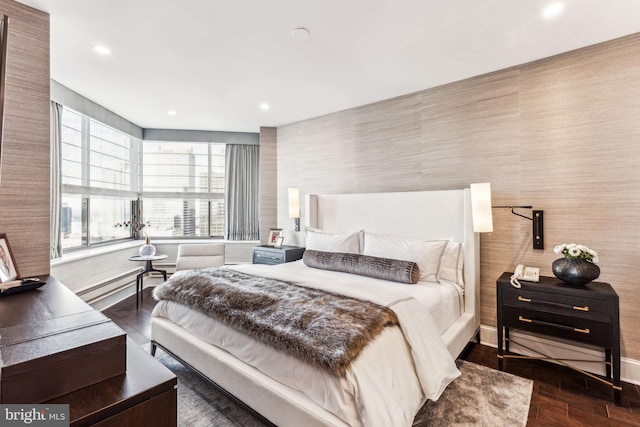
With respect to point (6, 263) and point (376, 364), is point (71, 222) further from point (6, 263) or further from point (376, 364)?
point (376, 364)

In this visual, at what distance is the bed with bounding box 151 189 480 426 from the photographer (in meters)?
1.45

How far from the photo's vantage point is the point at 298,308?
1859mm

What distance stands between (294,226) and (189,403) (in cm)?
295

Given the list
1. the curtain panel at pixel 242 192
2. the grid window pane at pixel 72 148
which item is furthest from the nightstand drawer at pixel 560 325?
the grid window pane at pixel 72 148

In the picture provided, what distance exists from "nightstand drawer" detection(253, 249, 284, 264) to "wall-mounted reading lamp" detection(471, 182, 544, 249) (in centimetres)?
246

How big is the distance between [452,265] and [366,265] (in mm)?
823

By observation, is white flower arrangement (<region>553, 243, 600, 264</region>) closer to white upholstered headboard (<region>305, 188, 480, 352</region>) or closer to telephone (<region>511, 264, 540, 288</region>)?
telephone (<region>511, 264, 540, 288</region>)

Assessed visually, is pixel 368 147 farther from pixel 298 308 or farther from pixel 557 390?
pixel 557 390

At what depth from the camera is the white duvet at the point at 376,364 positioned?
1.41 m

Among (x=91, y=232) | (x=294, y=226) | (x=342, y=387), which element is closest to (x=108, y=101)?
(x=91, y=232)

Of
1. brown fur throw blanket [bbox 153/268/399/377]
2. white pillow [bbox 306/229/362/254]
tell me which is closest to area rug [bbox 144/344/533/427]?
brown fur throw blanket [bbox 153/268/399/377]

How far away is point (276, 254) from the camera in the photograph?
4.23m

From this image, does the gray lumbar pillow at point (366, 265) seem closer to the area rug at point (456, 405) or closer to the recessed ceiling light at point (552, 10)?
the area rug at point (456, 405)

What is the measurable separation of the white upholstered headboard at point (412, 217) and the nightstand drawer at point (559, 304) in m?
0.43
